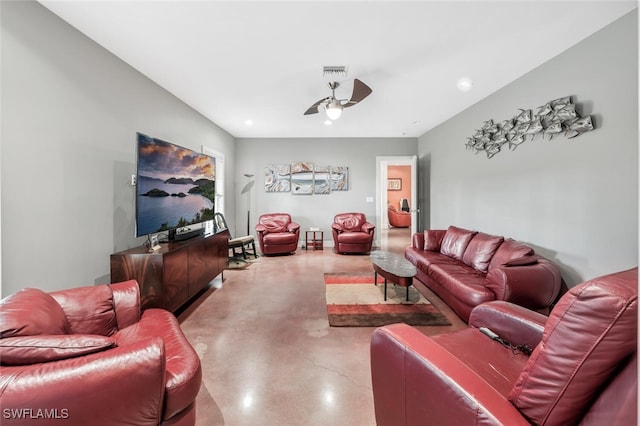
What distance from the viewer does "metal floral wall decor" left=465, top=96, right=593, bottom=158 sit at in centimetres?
236

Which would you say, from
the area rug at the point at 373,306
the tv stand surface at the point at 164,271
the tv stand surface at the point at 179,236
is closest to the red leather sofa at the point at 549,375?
the area rug at the point at 373,306

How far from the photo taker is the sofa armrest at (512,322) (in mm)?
1322

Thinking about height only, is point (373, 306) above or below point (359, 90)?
below

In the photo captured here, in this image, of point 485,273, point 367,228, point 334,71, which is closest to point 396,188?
point 367,228

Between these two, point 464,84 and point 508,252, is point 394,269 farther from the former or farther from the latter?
point 464,84

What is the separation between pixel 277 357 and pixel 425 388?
1.38 m

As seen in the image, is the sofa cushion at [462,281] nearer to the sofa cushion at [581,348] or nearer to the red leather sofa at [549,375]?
the red leather sofa at [549,375]

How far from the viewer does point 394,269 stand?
292 centimetres

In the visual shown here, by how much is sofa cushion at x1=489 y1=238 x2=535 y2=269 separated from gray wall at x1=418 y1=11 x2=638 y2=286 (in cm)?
34

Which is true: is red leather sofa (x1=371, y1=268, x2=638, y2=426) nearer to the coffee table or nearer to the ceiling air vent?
the coffee table

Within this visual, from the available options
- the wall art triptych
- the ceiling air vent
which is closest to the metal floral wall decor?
the ceiling air vent

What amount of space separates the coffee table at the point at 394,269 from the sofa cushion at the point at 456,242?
0.81 metres

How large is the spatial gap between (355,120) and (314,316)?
362cm

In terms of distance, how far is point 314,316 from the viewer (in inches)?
107
